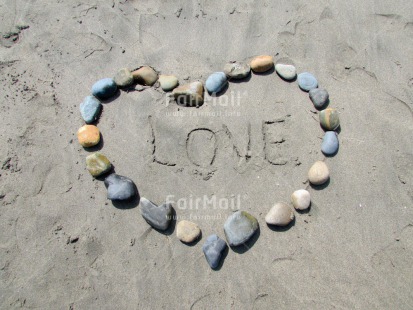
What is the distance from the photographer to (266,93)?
2.29 metres

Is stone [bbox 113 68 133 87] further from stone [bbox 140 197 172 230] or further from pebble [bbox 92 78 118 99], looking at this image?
stone [bbox 140 197 172 230]

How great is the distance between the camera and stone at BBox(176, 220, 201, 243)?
6.17 ft

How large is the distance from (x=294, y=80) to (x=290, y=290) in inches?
50.7

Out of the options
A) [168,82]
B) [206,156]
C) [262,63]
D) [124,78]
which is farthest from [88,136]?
[262,63]

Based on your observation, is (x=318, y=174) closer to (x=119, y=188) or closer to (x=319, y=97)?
(x=319, y=97)

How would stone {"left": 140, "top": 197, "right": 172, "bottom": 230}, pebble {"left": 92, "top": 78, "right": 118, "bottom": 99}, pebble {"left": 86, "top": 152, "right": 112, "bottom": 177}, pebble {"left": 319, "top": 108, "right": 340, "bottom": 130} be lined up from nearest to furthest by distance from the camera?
stone {"left": 140, "top": 197, "right": 172, "bottom": 230}, pebble {"left": 86, "top": 152, "right": 112, "bottom": 177}, pebble {"left": 319, "top": 108, "right": 340, "bottom": 130}, pebble {"left": 92, "top": 78, "right": 118, "bottom": 99}

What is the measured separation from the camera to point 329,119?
6.95 feet

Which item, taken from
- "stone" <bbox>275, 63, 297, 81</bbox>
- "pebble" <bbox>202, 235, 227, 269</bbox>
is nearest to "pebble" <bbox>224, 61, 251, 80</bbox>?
"stone" <bbox>275, 63, 297, 81</bbox>

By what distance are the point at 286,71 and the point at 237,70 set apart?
31cm

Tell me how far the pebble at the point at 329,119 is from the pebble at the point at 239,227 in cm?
72

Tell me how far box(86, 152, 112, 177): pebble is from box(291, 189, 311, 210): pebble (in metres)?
1.06

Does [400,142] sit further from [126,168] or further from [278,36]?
[126,168]

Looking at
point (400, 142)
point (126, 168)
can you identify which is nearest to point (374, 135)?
point (400, 142)

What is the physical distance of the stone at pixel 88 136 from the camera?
2.10m
